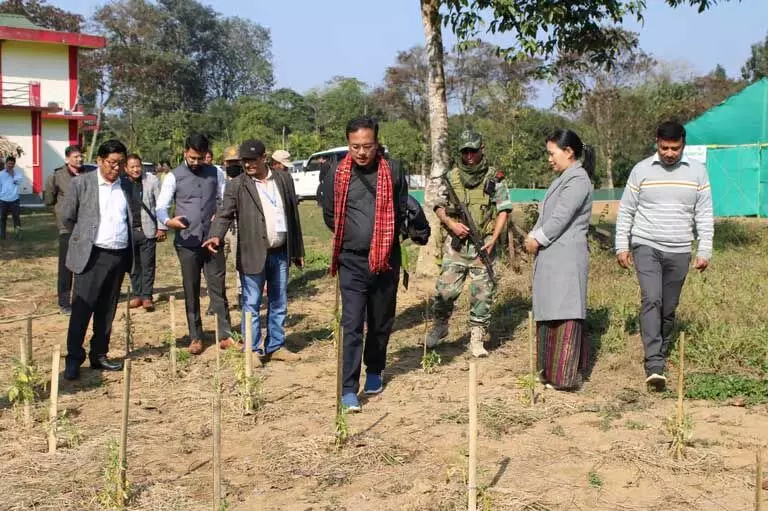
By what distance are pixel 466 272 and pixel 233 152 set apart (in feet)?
10.6

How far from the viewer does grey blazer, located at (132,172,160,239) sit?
28.9 feet

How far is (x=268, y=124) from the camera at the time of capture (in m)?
45.2

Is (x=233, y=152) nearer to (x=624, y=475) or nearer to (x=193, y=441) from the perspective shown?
(x=193, y=441)

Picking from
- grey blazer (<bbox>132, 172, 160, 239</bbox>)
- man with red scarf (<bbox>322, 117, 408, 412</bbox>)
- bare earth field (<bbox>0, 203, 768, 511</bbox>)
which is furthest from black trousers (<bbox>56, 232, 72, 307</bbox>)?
man with red scarf (<bbox>322, 117, 408, 412</bbox>)

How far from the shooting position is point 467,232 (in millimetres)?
6176

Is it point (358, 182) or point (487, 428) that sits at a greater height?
point (358, 182)

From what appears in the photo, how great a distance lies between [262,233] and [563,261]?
2.29 metres

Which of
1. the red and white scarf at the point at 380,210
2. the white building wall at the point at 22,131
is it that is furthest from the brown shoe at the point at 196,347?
the white building wall at the point at 22,131

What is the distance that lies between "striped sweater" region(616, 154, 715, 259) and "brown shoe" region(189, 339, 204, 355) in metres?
3.63

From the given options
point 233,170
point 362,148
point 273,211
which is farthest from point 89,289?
point 233,170

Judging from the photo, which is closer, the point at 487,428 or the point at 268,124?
the point at 487,428

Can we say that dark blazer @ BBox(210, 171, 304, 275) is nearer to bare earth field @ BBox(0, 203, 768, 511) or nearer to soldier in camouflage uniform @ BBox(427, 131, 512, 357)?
bare earth field @ BBox(0, 203, 768, 511)

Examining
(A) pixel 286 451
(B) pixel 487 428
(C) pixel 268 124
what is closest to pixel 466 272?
(B) pixel 487 428

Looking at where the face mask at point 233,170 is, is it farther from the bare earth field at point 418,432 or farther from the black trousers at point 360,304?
the black trousers at point 360,304
